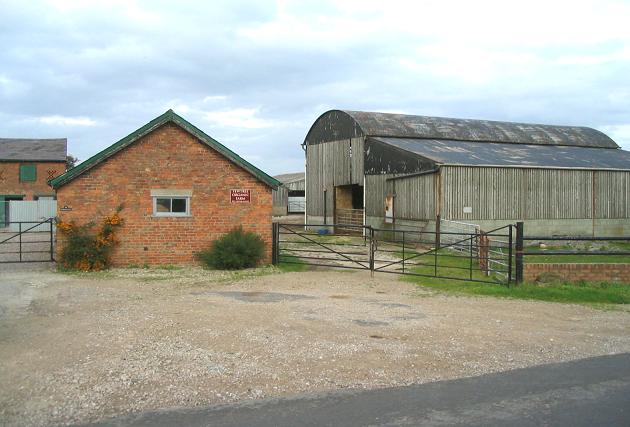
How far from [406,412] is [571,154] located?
30.7m

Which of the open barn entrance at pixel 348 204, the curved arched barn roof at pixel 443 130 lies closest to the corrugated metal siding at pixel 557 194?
the curved arched barn roof at pixel 443 130

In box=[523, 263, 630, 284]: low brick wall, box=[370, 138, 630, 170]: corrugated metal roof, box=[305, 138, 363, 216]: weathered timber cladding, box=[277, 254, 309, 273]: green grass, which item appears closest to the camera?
box=[523, 263, 630, 284]: low brick wall

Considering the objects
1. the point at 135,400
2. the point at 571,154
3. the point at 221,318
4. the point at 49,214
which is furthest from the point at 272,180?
the point at 49,214

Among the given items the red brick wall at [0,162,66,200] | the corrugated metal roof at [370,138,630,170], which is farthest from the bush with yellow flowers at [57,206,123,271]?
the red brick wall at [0,162,66,200]

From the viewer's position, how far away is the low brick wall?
1355cm

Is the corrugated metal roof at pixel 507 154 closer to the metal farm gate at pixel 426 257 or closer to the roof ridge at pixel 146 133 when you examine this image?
the metal farm gate at pixel 426 257

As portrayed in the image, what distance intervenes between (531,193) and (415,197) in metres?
5.23

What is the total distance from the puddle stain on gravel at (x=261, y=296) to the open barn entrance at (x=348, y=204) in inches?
808

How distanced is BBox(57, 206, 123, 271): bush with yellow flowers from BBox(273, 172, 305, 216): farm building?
39801 mm

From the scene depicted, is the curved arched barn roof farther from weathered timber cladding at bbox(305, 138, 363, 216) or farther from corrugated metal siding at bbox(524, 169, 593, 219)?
corrugated metal siding at bbox(524, 169, 593, 219)

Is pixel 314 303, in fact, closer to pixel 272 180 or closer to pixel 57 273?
pixel 272 180

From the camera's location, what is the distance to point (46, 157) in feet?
143

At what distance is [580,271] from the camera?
13.6 m

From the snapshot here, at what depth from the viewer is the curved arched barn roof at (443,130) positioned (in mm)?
33344
